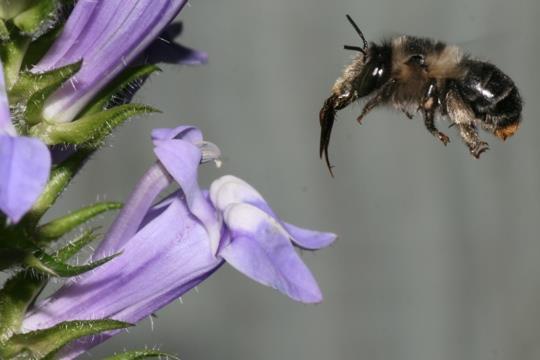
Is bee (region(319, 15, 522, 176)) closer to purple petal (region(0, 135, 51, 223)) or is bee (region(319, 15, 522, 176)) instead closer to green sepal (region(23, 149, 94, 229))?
green sepal (region(23, 149, 94, 229))

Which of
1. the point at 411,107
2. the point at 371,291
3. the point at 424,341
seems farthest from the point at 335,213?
the point at 411,107

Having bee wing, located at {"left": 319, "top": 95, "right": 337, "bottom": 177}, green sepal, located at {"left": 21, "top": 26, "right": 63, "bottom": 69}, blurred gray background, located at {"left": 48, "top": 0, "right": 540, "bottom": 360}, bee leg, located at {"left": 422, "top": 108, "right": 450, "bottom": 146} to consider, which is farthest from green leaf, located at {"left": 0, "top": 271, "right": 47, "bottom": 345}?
blurred gray background, located at {"left": 48, "top": 0, "right": 540, "bottom": 360}

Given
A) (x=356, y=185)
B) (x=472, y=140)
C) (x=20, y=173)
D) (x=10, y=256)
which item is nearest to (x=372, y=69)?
(x=472, y=140)

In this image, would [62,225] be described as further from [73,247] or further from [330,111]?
→ [330,111]

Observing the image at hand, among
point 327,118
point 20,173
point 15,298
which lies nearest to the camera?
point 20,173

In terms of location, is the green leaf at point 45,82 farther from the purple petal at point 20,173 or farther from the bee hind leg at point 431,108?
the bee hind leg at point 431,108

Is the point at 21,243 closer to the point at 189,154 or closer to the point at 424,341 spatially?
the point at 189,154

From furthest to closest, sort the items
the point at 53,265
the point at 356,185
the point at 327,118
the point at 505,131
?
1. the point at 356,185
2. the point at 505,131
3. the point at 327,118
4. the point at 53,265
